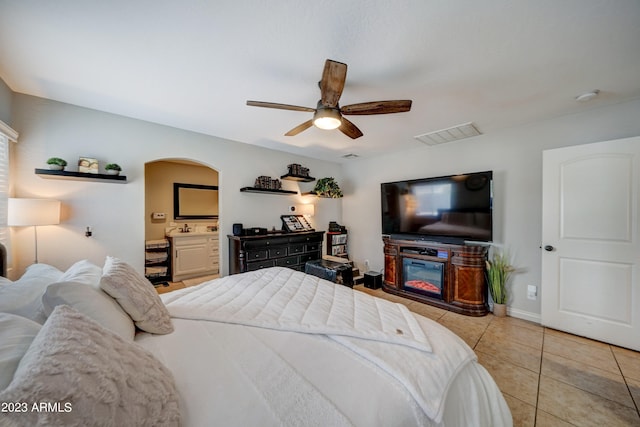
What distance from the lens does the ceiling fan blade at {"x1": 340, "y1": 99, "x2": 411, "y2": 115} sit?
188 cm

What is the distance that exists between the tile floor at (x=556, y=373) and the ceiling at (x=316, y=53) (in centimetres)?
249

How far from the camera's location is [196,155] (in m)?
3.36

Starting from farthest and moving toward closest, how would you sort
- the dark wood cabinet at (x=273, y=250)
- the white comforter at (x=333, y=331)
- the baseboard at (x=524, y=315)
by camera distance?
the dark wood cabinet at (x=273, y=250), the baseboard at (x=524, y=315), the white comforter at (x=333, y=331)

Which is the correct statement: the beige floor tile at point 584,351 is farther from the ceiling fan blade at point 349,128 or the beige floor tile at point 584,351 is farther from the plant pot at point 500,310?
the ceiling fan blade at point 349,128

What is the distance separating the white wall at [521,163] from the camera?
2.56 meters

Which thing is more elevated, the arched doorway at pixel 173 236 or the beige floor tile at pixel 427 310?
the arched doorway at pixel 173 236

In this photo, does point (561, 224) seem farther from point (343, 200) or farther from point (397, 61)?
point (343, 200)

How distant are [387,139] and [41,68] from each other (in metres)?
3.71

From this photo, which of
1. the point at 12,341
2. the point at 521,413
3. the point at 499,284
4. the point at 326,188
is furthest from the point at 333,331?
the point at 326,188

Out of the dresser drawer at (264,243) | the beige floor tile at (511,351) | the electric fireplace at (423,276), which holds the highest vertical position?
the dresser drawer at (264,243)

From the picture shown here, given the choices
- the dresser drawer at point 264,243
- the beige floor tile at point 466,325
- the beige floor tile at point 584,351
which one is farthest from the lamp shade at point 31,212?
the beige floor tile at point 584,351

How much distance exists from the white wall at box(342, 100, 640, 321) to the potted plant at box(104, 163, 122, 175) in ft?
13.5

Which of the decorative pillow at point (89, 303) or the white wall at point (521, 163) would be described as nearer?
the decorative pillow at point (89, 303)

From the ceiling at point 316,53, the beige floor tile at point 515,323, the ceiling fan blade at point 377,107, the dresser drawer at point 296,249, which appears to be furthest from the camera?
the dresser drawer at point 296,249
